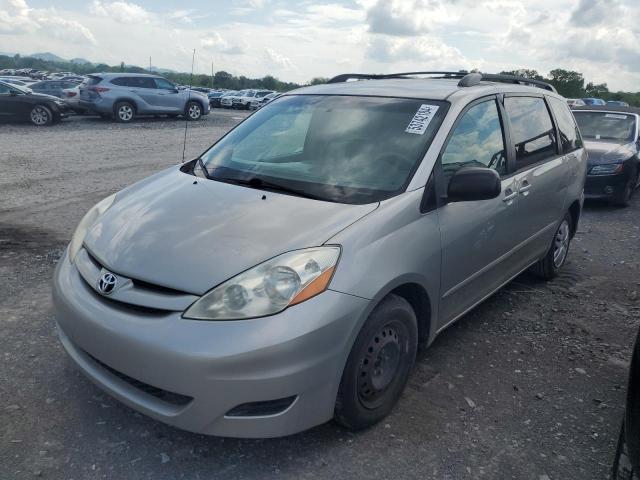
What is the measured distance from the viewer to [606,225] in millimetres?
7629

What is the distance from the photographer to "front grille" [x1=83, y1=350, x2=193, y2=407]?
2336 millimetres

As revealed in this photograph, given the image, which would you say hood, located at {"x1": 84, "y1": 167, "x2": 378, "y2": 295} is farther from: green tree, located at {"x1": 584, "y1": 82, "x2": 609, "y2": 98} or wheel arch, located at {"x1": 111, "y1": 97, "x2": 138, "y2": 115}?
green tree, located at {"x1": 584, "y1": 82, "x2": 609, "y2": 98}

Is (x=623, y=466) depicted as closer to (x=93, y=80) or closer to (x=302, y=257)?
(x=302, y=257)

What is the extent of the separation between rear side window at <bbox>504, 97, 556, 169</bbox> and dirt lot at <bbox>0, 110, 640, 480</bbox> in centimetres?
124

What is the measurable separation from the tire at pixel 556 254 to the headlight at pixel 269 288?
3154 mm

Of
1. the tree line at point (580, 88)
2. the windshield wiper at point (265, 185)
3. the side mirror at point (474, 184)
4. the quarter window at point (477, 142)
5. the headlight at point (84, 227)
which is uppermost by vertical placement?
the tree line at point (580, 88)

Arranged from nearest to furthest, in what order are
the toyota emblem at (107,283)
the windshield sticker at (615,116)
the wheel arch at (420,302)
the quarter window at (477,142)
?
the toyota emblem at (107,283) → the wheel arch at (420,302) → the quarter window at (477,142) → the windshield sticker at (615,116)

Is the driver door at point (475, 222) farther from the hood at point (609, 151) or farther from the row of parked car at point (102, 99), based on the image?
the row of parked car at point (102, 99)

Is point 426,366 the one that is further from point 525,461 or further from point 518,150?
point 518,150

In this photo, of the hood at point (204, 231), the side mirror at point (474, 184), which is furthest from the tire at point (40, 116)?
the side mirror at point (474, 184)

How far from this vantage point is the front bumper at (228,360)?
7.23ft

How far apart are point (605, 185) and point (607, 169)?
0.24 meters

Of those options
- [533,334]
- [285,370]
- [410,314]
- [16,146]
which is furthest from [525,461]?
[16,146]

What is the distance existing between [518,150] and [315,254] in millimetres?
2256
